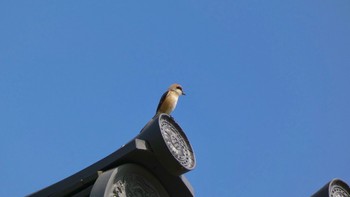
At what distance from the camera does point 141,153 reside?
5031 millimetres

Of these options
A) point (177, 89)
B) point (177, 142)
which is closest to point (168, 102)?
point (177, 89)

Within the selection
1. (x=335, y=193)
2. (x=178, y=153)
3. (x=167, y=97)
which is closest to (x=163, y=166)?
(x=178, y=153)

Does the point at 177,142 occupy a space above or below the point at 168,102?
below

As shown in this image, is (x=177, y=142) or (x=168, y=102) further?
(x=168, y=102)

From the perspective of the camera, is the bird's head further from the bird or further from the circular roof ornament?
the circular roof ornament

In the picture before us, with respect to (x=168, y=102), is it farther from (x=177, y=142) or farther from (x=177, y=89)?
(x=177, y=142)

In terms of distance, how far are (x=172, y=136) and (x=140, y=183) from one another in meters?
0.44

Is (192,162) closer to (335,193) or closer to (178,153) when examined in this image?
(178,153)

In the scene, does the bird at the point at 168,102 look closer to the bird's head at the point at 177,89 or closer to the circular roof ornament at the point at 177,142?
the bird's head at the point at 177,89

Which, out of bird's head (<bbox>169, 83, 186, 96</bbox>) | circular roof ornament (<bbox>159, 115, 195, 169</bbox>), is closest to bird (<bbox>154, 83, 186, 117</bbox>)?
bird's head (<bbox>169, 83, 186, 96</bbox>)

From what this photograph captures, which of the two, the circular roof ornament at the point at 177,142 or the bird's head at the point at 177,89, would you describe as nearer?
the circular roof ornament at the point at 177,142

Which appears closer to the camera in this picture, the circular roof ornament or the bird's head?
the circular roof ornament

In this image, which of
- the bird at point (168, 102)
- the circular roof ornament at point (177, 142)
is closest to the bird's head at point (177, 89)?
the bird at point (168, 102)

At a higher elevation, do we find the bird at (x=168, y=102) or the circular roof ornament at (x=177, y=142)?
the bird at (x=168, y=102)
